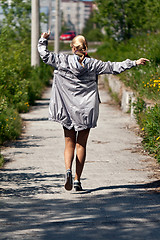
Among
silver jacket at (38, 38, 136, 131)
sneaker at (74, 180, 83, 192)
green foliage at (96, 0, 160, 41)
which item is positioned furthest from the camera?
green foliage at (96, 0, 160, 41)

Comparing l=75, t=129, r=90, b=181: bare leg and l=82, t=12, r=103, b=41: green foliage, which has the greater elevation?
l=75, t=129, r=90, b=181: bare leg

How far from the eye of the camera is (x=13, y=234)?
4.39 meters

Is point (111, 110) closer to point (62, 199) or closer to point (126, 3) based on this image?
point (62, 199)

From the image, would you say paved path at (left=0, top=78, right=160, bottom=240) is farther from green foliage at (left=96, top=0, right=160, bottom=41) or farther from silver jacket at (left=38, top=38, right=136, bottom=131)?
green foliage at (left=96, top=0, right=160, bottom=41)

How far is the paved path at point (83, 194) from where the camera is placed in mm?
4516

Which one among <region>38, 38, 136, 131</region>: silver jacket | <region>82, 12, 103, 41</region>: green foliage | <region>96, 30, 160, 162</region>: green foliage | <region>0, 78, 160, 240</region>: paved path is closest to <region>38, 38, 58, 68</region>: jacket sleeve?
<region>38, 38, 136, 131</region>: silver jacket

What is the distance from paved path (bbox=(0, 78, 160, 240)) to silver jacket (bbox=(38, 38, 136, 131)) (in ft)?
2.78

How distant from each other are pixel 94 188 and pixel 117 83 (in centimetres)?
991

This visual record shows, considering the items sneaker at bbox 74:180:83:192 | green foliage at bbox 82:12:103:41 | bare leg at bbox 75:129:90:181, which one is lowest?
green foliage at bbox 82:12:103:41

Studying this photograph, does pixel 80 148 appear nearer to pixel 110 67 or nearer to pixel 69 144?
pixel 69 144

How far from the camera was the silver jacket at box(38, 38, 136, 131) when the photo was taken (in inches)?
232

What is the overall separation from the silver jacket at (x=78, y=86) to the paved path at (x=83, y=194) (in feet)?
2.78

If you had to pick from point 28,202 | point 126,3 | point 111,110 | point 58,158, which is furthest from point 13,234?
point 126,3

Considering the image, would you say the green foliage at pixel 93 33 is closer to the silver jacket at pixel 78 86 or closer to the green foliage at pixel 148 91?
the green foliage at pixel 148 91
